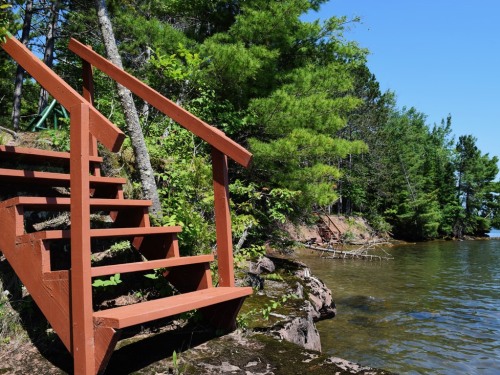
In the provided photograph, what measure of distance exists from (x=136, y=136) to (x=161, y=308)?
2.82 metres

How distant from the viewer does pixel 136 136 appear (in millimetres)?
4859

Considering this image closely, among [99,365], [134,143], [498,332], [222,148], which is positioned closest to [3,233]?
[99,365]

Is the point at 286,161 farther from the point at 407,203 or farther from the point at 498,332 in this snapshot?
the point at 407,203

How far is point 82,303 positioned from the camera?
7.55 ft

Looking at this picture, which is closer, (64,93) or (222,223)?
(64,93)

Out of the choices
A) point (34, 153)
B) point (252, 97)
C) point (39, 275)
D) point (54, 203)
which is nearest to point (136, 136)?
point (34, 153)

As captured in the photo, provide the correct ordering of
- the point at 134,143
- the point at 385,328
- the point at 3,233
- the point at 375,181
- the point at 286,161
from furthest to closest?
the point at 375,181 < the point at 286,161 < the point at 385,328 < the point at 134,143 < the point at 3,233

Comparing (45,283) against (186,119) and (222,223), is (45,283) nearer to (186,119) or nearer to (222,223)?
(222,223)

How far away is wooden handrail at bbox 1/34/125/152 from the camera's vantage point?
2361 mm

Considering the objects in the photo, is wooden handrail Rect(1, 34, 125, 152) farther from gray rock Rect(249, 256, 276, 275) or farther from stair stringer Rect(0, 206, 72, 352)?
gray rock Rect(249, 256, 276, 275)

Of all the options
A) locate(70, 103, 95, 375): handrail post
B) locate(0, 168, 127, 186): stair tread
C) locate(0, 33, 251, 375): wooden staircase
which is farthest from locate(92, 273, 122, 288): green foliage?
locate(70, 103, 95, 375): handrail post

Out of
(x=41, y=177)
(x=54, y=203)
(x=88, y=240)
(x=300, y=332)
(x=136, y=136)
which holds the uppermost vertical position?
(x=136, y=136)

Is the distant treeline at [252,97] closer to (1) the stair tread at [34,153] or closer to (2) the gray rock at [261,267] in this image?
(2) the gray rock at [261,267]

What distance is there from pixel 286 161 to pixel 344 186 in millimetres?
22702
